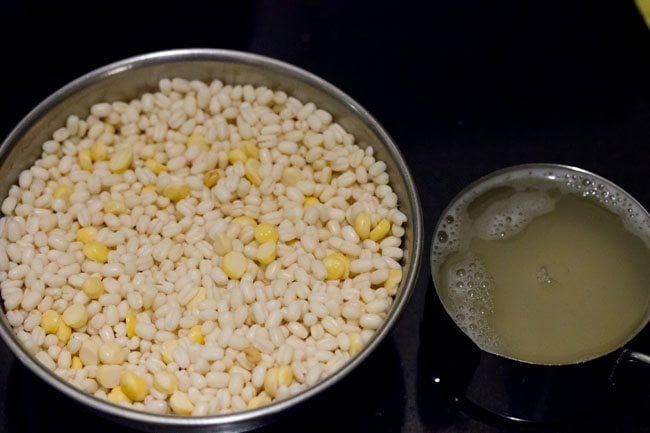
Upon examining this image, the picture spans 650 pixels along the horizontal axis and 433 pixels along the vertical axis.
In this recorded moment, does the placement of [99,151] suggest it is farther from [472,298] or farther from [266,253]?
[472,298]

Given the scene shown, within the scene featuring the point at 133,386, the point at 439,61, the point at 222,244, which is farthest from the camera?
the point at 439,61

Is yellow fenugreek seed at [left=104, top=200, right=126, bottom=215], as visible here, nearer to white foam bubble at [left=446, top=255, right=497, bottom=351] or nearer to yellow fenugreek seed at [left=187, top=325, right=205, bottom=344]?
yellow fenugreek seed at [left=187, top=325, right=205, bottom=344]

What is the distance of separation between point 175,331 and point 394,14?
62 cm

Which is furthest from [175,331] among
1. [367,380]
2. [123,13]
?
[123,13]

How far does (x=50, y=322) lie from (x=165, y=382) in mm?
139

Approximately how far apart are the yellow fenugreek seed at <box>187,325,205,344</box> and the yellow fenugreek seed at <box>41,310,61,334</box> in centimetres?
13

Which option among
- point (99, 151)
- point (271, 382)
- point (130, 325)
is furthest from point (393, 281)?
point (99, 151)

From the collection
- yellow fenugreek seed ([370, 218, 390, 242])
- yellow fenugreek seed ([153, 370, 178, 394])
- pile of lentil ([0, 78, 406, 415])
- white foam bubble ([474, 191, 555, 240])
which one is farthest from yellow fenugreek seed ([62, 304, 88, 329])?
white foam bubble ([474, 191, 555, 240])

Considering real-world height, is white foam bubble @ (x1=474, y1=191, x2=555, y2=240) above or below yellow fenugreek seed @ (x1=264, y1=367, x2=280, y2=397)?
above

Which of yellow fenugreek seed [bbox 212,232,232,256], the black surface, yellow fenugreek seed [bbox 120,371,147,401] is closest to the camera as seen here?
yellow fenugreek seed [bbox 120,371,147,401]

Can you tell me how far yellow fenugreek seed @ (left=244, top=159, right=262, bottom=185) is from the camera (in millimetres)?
1049

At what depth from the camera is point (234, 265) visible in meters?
0.97

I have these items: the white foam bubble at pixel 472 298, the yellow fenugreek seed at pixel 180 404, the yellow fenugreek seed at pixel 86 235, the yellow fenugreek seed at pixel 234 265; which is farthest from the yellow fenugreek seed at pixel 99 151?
the white foam bubble at pixel 472 298

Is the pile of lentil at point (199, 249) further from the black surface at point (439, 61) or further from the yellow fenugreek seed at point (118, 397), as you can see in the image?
the black surface at point (439, 61)
